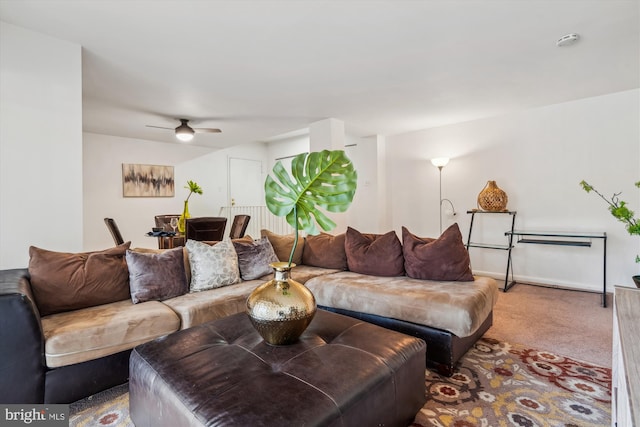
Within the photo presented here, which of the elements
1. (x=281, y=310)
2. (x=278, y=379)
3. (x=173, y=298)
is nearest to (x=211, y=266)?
(x=173, y=298)

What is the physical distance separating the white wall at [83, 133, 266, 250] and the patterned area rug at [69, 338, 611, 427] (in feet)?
15.3

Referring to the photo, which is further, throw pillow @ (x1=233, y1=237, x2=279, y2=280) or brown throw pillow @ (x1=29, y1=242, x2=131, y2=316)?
throw pillow @ (x1=233, y1=237, x2=279, y2=280)

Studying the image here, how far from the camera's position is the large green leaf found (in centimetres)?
154

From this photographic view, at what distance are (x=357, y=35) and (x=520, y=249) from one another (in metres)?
3.72

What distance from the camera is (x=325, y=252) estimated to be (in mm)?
3396

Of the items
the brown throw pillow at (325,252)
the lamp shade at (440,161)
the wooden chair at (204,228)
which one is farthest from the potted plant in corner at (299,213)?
the lamp shade at (440,161)

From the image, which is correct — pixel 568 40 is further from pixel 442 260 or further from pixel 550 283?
pixel 550 283

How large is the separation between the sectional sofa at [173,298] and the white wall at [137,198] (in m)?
3.89

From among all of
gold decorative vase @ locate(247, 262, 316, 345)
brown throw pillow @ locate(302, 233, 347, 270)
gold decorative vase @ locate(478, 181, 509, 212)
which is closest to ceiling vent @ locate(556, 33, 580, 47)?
gold decorative vase @ locate(478, 181, 509, 212)

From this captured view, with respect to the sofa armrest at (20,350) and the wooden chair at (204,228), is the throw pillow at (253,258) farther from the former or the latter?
the sofa armrest at (20,350)

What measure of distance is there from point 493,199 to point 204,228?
12.8 feet

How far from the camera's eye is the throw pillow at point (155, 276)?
229cm

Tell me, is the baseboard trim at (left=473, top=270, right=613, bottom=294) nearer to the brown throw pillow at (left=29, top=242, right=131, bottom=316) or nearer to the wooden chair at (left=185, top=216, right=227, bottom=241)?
the wooden chair at (left=185, top=216, right=227, bottom=241)

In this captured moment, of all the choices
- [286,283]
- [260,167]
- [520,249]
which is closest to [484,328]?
[286,283]
